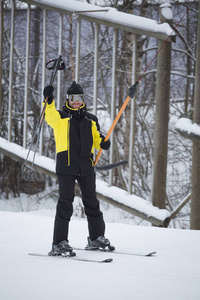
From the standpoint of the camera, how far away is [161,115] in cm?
383

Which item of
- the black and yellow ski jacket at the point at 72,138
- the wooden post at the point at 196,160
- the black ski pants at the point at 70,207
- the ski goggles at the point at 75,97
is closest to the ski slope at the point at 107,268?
the black ski pants at the point at 70,207

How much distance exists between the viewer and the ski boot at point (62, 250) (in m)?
2.95

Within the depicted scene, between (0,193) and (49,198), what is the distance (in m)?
0.73

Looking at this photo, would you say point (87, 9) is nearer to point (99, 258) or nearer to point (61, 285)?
point (99, 258)

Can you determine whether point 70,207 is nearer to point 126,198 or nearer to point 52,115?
point 52,115

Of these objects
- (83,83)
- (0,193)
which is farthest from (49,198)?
(83,83)

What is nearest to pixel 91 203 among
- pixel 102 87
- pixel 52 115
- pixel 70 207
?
pixel 70 207

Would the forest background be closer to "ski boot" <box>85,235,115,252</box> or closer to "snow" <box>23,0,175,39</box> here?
"snow" <box>23,0,175,39</box>

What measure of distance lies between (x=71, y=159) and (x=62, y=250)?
523 millimetres

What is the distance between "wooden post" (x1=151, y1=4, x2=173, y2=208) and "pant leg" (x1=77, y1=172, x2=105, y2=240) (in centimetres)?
87

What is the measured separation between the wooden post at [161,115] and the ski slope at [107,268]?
1.11 ft

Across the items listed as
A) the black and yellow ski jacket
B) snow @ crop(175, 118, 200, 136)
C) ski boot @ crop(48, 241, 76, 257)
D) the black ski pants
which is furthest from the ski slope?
snow @ crop(175, 118, 200, 136)

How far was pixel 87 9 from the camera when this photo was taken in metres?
4.04

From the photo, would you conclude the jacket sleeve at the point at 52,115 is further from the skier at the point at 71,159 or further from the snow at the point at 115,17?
the snow at the point at 115,17
